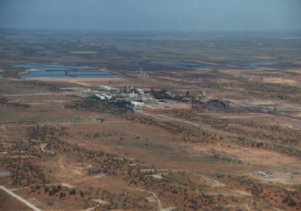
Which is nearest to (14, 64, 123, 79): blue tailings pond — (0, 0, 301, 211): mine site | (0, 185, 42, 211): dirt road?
(0, 0, 301, 211): mine site

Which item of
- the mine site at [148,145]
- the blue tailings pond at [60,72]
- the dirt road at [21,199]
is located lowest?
the blue tailings pond at [60,72]

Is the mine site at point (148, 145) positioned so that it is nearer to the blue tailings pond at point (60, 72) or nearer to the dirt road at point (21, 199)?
the dirt road at point (21, 199)

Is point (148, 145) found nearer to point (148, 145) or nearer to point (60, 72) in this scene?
point (148, 145)

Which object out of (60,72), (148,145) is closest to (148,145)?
(148,145)

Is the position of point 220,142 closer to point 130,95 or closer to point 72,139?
point 72,139

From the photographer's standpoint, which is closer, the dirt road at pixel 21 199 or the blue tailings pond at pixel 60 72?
the dirt road at pixel 21 199

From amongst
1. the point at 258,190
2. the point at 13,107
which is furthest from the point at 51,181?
the point at 13,107

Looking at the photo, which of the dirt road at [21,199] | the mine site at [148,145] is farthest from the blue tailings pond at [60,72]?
the dirt road at [21,199]

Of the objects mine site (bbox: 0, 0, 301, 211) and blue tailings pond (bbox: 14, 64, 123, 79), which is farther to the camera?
blue tailings pond (bbox: 14, 64, 123, 79)

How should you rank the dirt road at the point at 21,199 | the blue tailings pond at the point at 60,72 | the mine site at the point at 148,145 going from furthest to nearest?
the blue tailings pond at the point at 60,72, the mine site at the point at 148,145, the dirt road at the point at 21,199

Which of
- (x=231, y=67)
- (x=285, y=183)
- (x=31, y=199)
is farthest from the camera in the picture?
(x=231, y=67)

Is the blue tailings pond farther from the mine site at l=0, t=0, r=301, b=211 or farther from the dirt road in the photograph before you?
the dirt road
